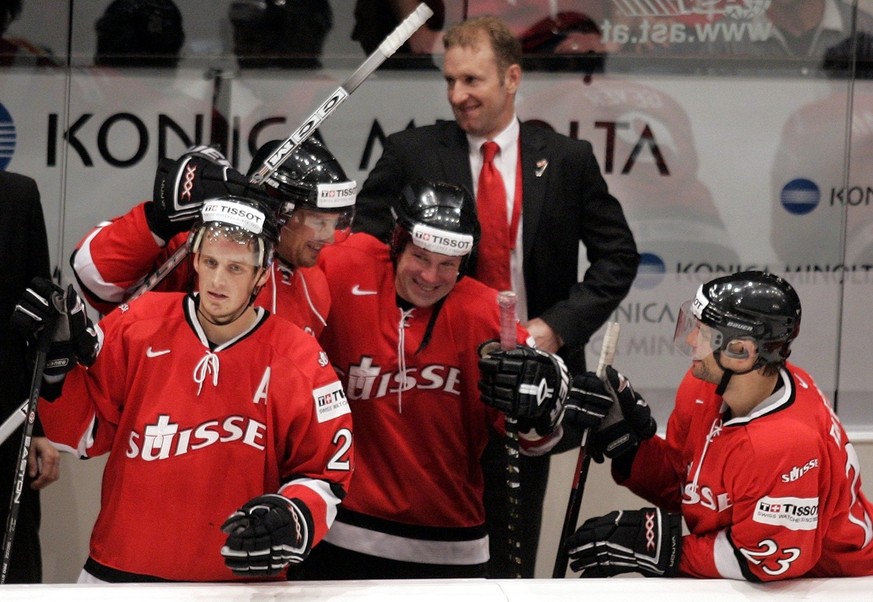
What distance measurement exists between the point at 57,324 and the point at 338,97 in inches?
32.7

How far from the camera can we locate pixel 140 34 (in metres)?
3.73

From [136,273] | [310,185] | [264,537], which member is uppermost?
[310,185]

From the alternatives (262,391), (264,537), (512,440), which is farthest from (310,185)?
(264,537)

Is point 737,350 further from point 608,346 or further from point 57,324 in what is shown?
point 57,324

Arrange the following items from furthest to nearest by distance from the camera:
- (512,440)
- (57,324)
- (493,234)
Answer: (493,234) → (512,440) → (57,324)

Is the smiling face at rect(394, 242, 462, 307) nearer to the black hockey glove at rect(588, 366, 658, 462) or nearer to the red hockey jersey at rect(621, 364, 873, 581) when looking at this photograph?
the black hockey glove at rect(588, 366, 658, 462)

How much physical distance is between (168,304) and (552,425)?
826 millimetres

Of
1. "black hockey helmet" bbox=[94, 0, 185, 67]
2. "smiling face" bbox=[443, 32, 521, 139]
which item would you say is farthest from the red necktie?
"black hockey helmet" bbox=[94, 0, 185, 67]

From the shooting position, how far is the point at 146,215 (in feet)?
8.21

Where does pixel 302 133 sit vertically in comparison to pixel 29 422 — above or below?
above

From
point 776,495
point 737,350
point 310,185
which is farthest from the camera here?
point 310,185

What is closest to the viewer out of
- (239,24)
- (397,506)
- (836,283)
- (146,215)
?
(146,215)

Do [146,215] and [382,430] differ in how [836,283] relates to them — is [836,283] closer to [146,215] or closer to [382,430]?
[382,430]

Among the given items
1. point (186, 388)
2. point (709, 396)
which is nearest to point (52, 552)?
point (186, 388)
